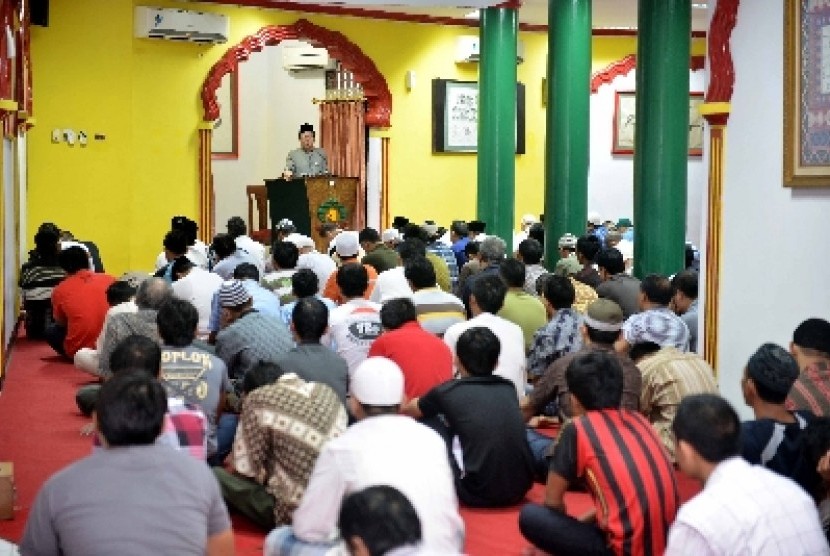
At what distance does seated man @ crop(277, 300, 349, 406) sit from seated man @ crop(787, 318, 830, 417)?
1785mm

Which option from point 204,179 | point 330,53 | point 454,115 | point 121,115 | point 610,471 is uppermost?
point 330,53

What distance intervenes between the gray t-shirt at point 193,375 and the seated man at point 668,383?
1785 millimetres

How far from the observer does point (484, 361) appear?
16.2ft

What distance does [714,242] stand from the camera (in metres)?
6.12

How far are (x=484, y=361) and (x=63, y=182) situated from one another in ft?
28.3

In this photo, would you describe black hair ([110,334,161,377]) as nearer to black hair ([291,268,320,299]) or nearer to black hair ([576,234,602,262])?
black hair ([291,268,320,299])

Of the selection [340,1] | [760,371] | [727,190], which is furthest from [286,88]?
[760,371]

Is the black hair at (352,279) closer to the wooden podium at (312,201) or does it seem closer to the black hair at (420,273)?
the black hair at (420,273)

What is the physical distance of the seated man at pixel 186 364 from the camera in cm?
496

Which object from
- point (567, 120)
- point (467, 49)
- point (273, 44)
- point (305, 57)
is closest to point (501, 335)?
point (567, 120)

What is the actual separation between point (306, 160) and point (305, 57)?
3.03m

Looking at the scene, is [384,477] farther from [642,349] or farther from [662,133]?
[662,133]

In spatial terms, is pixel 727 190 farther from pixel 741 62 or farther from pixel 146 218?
pixel 146 218

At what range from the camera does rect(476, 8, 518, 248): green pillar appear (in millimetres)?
12641
